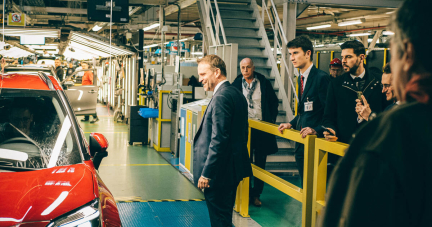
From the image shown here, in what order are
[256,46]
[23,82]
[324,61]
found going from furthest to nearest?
[324,61]
[256,46]
[23,82]

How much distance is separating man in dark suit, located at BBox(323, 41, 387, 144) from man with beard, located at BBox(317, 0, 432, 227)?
8.40ft

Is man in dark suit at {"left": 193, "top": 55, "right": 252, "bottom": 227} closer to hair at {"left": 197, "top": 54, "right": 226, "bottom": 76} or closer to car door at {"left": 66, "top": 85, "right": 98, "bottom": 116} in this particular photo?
hair at {"left": 197, "top": 54, "right": 226, "bottom": 76}

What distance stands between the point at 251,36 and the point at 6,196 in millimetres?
6746

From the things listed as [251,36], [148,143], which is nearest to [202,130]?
[251,36]

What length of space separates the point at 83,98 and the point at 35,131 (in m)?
10.8

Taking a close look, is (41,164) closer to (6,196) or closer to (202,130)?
(6,196)

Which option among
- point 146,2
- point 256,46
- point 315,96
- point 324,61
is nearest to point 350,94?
point 315,96

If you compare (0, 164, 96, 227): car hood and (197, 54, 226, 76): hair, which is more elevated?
(197, 54, 226, 76): hair

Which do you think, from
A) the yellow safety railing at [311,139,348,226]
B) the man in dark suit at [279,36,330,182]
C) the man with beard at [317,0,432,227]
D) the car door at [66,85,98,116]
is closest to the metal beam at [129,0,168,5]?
the car door at [66,85,98,116]

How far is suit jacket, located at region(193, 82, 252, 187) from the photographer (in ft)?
9.91

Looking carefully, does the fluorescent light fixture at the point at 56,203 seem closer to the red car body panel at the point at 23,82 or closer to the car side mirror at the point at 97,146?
the car side mirror at the point at 97,146

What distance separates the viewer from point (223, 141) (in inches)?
119

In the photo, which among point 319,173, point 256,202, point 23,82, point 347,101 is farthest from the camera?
point 256,202

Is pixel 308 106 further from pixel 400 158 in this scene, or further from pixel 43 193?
pixel 400 158
